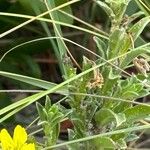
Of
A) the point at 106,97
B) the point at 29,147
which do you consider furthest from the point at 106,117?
the point at 29,147

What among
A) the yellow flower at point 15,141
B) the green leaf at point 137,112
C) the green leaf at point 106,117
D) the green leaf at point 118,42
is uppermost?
the green leaf at point 118,42

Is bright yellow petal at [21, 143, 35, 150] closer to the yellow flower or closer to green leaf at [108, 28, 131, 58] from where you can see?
the yellow flower

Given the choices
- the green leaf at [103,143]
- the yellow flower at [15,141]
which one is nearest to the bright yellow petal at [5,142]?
the yellow flower at [15,141]

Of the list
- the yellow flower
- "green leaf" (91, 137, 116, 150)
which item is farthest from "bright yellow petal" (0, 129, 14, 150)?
"green leaf" (91, 137, 116, 150)

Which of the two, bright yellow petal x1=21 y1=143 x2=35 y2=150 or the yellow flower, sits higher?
the yellow flower

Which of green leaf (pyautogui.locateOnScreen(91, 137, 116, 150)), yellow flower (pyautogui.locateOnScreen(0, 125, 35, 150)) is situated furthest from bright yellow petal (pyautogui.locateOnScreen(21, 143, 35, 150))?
green leaf (pyautogui.locateOnScreen(91, 137, 116, 150))

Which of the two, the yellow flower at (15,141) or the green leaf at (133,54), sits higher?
the green leaf at (133,54)

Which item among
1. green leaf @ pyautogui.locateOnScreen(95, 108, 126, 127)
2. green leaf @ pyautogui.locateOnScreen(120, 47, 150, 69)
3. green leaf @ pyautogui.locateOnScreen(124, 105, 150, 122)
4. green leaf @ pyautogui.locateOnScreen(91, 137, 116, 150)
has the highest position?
green leaf @ pyautogui.locateOnScreen(120, 47, 150, 69)

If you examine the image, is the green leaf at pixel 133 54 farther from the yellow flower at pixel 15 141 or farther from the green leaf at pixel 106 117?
the yellow flower at pixel 15 141
